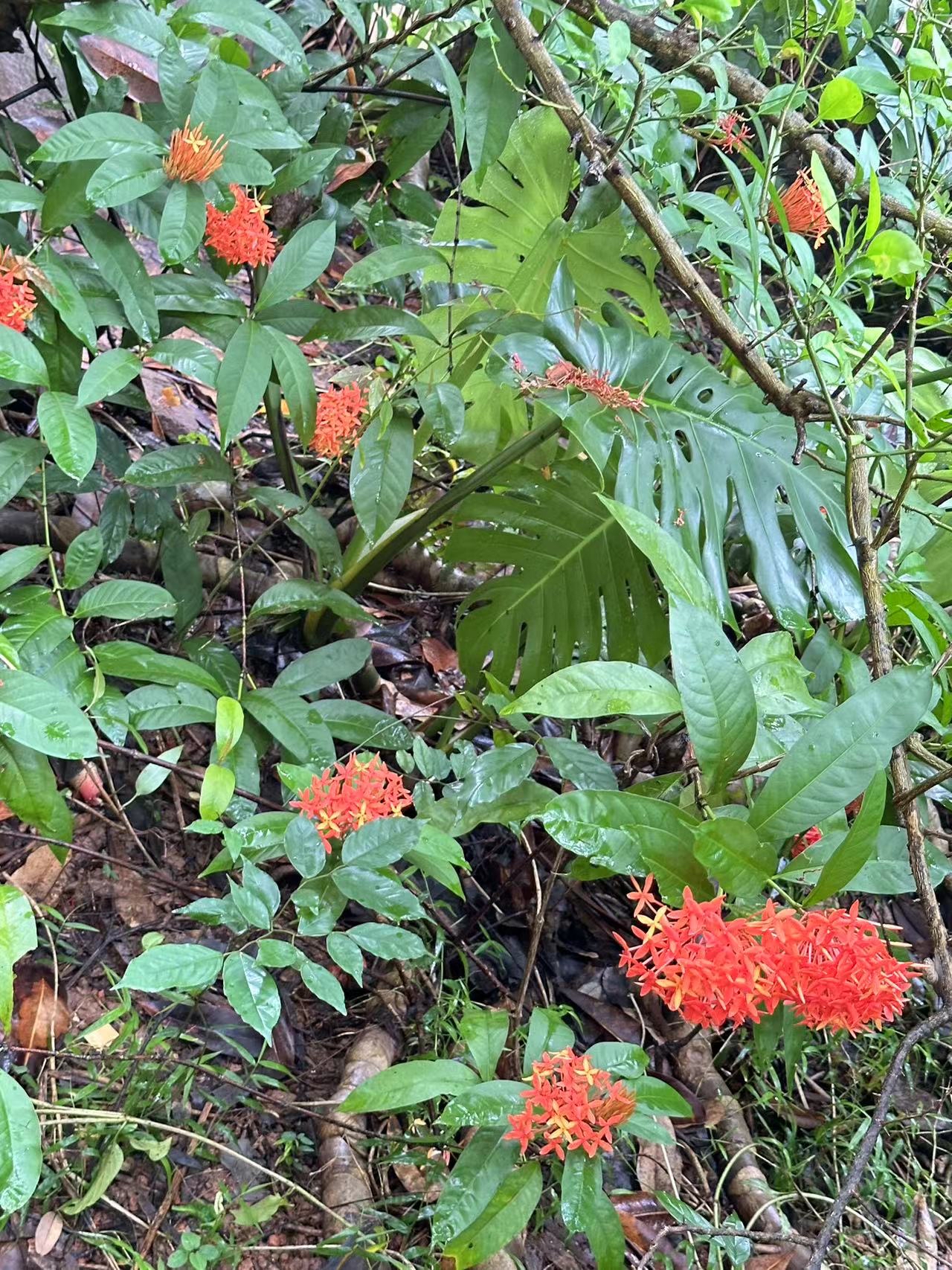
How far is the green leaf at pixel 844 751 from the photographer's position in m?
0.83

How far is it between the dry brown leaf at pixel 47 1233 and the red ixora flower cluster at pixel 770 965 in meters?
0.79

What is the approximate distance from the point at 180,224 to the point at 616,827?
878 mm

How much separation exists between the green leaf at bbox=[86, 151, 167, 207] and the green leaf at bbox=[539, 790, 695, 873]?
2.85 feet

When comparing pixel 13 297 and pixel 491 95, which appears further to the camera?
pixel 491 95

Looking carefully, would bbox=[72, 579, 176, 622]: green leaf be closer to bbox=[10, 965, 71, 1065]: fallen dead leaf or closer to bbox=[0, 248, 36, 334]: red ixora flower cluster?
bbox=[0, 248, 36, 334]: red ixora flower cluster

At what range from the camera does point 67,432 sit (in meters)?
1.13

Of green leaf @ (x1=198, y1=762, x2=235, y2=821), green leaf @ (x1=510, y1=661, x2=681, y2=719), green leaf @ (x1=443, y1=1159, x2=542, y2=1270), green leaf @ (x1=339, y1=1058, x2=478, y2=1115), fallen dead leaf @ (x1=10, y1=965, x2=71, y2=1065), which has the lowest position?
fallen dead leaf @ (x1=10, y1=965, x2=71, y2=1065)

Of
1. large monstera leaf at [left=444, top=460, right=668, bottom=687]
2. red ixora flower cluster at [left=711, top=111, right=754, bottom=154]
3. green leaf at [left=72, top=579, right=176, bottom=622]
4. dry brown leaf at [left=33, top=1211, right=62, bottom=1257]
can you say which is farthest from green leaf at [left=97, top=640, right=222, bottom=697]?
red ixora flower cluster at [left=711, top=111, right=754, bottom=154]

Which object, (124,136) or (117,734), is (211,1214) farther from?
(124,136)

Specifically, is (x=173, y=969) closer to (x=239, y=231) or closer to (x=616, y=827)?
(x=616, y=827)

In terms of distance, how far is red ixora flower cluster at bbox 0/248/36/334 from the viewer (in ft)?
3.57

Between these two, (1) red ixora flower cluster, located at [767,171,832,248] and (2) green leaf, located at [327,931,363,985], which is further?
(1) red ixora flower cluster, located at [767,171,832,248]

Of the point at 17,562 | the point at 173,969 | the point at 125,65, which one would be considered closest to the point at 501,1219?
the point at 173,969

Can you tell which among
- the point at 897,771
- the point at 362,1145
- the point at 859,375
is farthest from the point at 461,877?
the point at 859,375
